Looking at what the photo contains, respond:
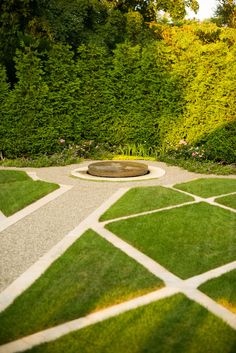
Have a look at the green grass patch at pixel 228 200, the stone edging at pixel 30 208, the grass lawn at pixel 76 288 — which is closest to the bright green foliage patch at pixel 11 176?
the stone edging at pixel 30 208

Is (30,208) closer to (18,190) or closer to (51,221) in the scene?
(51,221)

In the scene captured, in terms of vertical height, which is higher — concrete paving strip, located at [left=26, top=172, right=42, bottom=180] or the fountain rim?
the fountain rim

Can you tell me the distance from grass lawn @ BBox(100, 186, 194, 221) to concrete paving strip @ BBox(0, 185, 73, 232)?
1.66 meters

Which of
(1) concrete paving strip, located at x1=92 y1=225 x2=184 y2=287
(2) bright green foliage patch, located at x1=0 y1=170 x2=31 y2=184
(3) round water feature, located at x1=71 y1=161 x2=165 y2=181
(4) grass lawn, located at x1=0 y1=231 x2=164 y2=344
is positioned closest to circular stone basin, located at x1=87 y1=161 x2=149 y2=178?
(3) round water feature, located at x1=71 y1=161 x2=165 y2=181

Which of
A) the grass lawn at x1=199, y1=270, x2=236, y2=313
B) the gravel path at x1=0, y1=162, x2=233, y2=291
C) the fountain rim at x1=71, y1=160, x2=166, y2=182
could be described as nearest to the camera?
the grass lawn at x1=199, y1=270, x2=236, y2=313

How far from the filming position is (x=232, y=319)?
4094 mm

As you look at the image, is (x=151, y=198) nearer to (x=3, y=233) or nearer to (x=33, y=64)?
(x=3, y=233)

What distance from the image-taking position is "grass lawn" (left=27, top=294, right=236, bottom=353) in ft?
11.9

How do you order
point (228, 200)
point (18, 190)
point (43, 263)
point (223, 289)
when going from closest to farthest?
point (223, 289)
point (43, 263)
point (228, 200)
point (18, 190)

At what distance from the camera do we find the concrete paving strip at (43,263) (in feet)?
15.3

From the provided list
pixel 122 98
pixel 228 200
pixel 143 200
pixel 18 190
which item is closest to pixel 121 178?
pixel 143 200

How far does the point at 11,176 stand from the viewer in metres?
11.0

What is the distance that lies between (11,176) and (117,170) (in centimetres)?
319

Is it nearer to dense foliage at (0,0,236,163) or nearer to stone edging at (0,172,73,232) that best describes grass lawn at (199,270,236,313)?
stone edging at (0,172,73,232)
